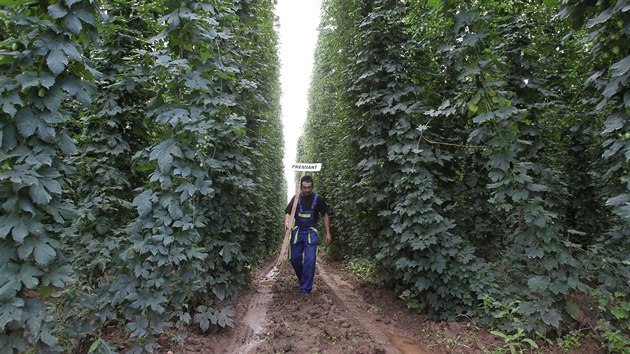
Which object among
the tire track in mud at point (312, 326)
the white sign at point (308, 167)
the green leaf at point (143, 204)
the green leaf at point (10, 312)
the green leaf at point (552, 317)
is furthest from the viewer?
the white sign at point (308, 167)

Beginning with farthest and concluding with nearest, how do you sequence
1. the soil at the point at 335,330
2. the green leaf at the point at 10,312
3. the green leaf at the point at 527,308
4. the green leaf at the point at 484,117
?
1. the soil at the point at 335,330
2. the green leaf at the point at 484,117
3. the green leaf at the point at 527,308
4. the green leaf at the point at 10,312

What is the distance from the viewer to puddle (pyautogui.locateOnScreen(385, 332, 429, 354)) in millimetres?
4137

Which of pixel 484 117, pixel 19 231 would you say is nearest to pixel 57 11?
pixel 19 231

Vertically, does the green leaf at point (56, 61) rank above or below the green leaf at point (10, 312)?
above

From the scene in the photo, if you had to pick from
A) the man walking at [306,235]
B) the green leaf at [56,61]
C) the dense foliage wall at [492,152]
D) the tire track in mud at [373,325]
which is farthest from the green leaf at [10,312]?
the man walking at [306,235]

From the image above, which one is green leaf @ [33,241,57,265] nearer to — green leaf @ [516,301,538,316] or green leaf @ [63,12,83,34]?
green leaf @ [63,12,83,34]

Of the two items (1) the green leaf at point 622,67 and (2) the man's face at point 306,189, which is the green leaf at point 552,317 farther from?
(2) the man's face at point 306,189

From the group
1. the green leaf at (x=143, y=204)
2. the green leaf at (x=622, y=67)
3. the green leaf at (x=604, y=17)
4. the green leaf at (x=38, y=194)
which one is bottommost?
the green leaf at (x=143, y=204)

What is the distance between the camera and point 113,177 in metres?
4.18

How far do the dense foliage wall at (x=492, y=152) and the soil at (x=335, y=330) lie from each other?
0.33m

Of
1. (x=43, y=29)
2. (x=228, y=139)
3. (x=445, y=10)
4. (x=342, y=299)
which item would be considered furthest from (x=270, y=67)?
(x=43, y=29)

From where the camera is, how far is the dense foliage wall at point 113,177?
2230 millimetres

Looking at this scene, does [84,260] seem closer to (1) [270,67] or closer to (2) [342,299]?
(2) [342,299]

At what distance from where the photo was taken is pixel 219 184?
16.2ft
